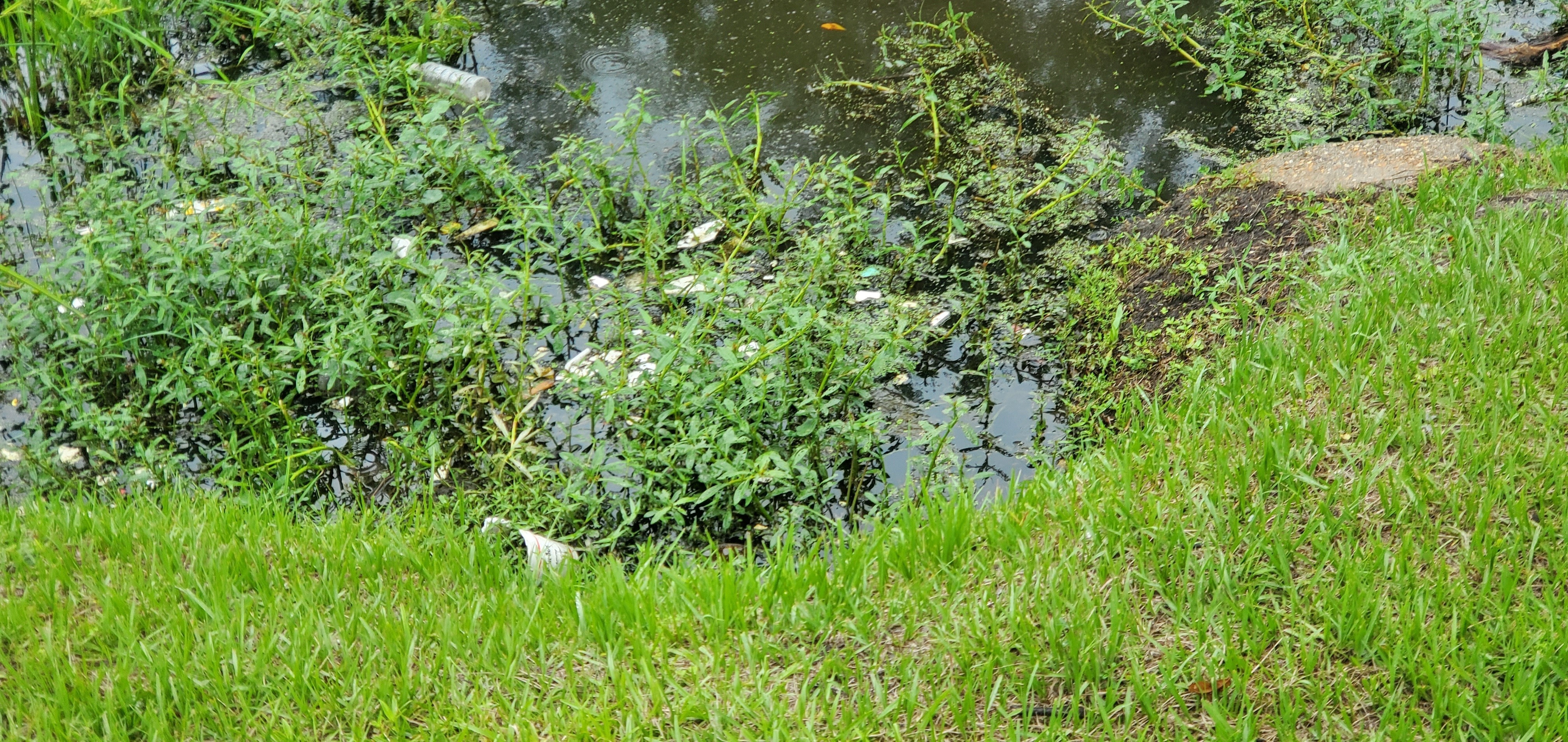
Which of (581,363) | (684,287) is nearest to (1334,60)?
(684,287)

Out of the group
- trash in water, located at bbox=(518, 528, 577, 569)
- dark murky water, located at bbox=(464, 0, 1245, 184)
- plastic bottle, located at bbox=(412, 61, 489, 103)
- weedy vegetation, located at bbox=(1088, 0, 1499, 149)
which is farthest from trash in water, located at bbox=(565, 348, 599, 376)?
weedy vegetation, located at bbox=(1088, 0, 1499, 149)

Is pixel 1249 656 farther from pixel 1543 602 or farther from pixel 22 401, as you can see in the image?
pixel 22 401

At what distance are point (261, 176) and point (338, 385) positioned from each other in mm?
1219

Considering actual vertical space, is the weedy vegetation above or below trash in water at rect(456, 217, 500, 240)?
above

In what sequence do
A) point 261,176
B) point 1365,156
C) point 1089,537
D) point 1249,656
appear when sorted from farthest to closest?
1. point 261,176
2. point 1365,156
3. point 1089,537
4. point 1249,656

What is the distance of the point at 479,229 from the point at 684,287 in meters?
0.99

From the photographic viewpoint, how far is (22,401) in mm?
3773

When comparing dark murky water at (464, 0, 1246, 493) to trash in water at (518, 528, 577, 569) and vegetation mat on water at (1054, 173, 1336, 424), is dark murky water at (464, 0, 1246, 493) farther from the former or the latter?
trash in water at (518, 528, 577, 569)

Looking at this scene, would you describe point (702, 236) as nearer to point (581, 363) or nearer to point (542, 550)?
point (581, 363)

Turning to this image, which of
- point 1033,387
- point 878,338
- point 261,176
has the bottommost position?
point 1033,387

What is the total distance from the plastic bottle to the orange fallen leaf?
4.09 metres

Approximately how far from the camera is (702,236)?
172 inches

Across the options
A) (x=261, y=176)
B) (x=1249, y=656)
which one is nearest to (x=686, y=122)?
(x=261, y=176)

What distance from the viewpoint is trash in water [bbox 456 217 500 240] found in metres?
4.49
